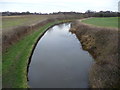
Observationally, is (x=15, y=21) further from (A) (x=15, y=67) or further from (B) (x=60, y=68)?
(A) (x=15, y=67)

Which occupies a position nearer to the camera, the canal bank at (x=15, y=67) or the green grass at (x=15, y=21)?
the canal bank at (x=15, y=67)

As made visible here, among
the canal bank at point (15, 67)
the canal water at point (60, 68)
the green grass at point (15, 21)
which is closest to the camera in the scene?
the canal bank at point (15, 67)

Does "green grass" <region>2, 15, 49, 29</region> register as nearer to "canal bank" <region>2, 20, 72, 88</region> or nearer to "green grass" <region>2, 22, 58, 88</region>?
"canal bank" <region>2, 20, 72, 88</region>

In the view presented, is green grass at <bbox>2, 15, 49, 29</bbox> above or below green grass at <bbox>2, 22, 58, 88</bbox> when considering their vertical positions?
above

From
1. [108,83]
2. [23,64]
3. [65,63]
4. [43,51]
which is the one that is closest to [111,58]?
[108,83]

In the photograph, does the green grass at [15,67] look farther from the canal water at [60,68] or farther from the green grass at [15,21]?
the green grass at [15,21]

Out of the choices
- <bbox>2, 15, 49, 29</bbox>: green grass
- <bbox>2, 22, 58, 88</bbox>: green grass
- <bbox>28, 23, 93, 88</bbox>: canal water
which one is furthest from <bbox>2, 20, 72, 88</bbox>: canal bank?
<bbox>2, 15, 49, 29</bbox>: green grass

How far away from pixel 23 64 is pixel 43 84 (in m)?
3.99

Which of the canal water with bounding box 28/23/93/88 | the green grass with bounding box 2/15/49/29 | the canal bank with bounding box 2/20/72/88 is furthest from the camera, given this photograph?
the green grass with bounding box 2/15/49/29

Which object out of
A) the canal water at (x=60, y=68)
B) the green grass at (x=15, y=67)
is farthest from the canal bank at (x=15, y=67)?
the canal water at (x=60, y=68)

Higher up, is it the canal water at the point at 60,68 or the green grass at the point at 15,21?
the green grass at the point at 15,21

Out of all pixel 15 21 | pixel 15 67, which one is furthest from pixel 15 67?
pixel 15 21

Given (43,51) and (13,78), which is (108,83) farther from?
(43,51)

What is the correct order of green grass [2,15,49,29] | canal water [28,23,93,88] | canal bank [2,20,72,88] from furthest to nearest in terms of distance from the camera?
1. green grass [2,15,49,29]
2. canal water [28,23,93,88]
3. canal bank [2,20,72,88]
